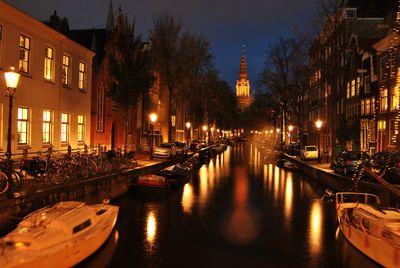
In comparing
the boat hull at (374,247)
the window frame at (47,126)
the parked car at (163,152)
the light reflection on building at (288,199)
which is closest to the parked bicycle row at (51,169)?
the window frame at (47,126)

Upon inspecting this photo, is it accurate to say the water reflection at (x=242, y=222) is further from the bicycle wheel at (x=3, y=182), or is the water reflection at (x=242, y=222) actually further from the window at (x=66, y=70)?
the window at (x=66, y=70)

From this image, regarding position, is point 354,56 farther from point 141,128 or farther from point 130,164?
point 130,164

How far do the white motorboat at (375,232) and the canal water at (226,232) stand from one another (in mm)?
399

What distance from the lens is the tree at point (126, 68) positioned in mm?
33281

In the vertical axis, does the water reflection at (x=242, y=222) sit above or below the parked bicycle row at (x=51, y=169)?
below

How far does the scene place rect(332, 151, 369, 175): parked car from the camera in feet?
94.2

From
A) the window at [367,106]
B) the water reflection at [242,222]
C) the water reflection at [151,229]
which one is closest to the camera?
the water reflection at [151,229]

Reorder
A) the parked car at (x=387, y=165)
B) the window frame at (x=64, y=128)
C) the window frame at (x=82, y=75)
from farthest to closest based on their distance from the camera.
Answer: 1. the window frame at (x=82, y=75)
2. the window frame at (x=64, y=128)
3. the parked car at (x=387, y=165)

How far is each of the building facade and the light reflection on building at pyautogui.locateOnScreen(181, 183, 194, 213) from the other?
864 centimetres

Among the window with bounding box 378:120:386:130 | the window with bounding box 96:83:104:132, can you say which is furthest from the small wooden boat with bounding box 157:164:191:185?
the window with bounding box 378:120:386:130

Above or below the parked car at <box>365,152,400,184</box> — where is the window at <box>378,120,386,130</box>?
above

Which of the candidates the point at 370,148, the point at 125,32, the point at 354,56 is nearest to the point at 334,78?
the point at 370,148

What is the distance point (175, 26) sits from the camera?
4734 centimetres

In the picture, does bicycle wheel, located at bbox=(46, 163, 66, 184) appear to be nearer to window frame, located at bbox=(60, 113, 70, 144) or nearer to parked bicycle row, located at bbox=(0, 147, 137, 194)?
parked bicycle row, located at bbox=(0, 147, 137, 194)
